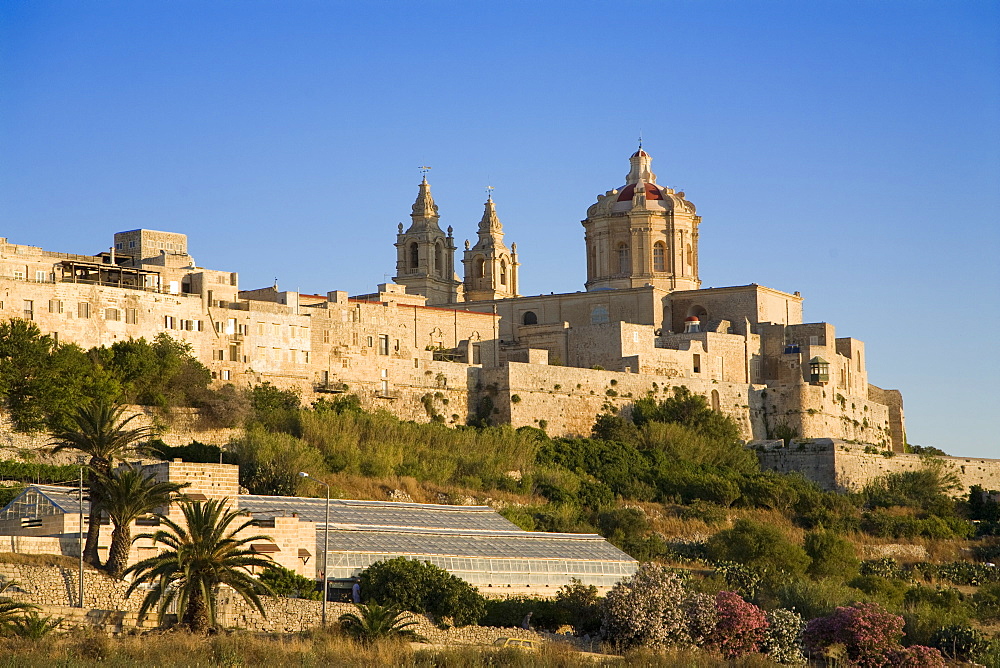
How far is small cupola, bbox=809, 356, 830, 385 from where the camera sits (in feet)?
257

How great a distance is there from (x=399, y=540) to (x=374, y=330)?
24.2m

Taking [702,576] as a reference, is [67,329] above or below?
above

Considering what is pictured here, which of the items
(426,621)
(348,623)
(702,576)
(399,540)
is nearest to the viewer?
(348,623)

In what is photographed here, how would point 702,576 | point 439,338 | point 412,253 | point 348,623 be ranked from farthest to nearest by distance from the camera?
point 412,253 → point 439,338 → point 702,576 → point 348,623

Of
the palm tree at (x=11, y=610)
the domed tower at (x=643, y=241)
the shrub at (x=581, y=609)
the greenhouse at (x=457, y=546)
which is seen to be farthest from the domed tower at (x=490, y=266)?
the palm tree at (x=11, y=610)

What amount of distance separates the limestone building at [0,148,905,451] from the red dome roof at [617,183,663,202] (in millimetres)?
114

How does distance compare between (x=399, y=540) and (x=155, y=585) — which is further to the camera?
(x=399, y=540)

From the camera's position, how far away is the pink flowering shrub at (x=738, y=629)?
3959cm

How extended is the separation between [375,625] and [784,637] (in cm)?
971

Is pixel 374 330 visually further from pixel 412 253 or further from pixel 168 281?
pixel 412 253

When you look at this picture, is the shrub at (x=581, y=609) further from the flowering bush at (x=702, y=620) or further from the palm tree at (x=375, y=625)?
the palm tree at (x=375, y=625)

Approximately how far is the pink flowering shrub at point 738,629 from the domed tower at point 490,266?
51.7m

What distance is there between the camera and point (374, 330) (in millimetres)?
69312

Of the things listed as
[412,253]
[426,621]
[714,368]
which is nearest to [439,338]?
[714,368]
